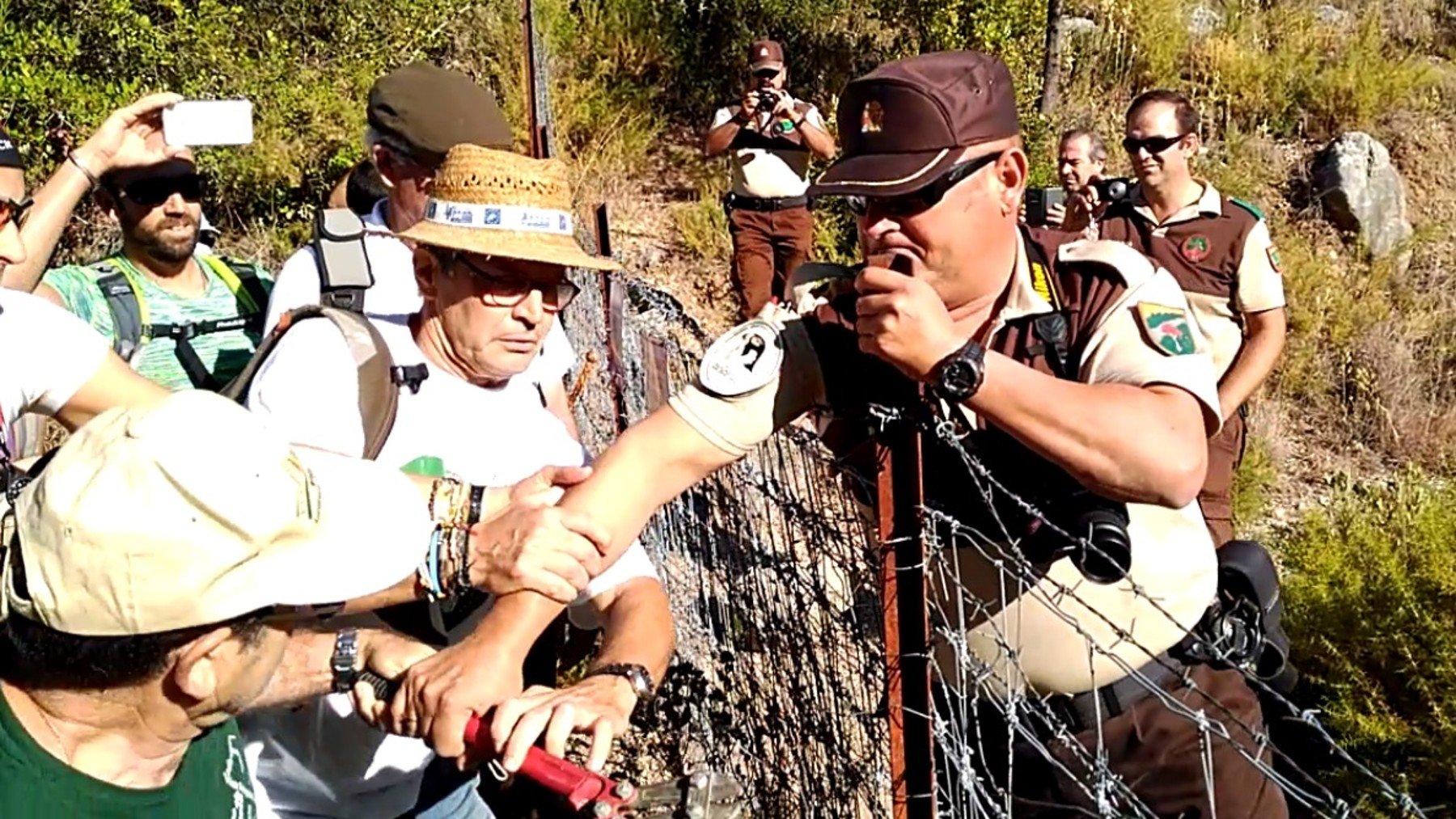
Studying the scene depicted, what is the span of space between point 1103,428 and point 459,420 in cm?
111

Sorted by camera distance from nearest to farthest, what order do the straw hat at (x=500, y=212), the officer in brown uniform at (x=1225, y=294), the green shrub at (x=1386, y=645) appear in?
1. the straw hat at (x=500, y=212)
2. the green shrub at (x=1386, y=645)
3. the officer in brown uniform at (x=1225, y=294)

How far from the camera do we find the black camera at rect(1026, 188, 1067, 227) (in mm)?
6000

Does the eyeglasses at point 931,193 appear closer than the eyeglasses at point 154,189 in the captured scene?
Yes

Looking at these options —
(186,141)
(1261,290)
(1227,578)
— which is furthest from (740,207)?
(1227,578)

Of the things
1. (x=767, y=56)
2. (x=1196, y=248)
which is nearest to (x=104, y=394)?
(x=1196, y=248)

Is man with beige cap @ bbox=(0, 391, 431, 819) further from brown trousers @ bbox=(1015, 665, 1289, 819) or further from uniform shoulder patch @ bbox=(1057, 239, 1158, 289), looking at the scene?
brown trousers @ bbox=(1015, 665, 1289, 819)

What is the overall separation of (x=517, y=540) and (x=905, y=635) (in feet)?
2.07

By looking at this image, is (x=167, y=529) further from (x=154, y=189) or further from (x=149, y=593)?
(x=154, y=189)

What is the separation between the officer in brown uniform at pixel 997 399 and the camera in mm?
1943

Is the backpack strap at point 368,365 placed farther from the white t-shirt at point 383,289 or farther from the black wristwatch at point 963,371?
the black wristwatch at point 963,371

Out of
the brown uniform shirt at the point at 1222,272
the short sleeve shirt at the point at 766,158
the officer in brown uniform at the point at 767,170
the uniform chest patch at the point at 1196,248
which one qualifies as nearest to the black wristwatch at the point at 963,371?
the brown uniform shirt at the point at 1222,272

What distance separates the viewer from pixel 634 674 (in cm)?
213

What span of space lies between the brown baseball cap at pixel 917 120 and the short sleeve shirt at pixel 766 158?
5.44 meters

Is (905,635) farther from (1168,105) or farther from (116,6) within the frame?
(116,6)
